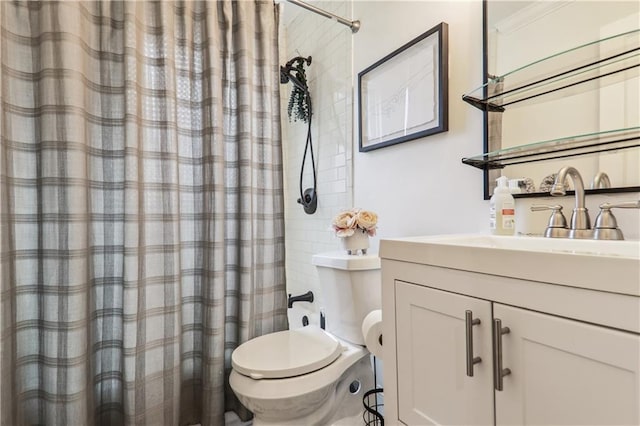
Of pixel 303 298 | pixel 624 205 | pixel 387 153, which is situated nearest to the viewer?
pixel 624 205

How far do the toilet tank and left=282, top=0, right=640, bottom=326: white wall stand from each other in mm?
274

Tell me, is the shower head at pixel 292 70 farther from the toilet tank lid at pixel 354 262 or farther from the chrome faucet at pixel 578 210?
the chrome faucet at pixel 578 210

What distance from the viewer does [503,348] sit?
703mm

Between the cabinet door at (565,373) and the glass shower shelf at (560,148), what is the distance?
0.58 metres

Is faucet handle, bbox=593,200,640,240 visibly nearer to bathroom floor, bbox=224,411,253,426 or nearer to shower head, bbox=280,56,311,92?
bathroom floor, bbox=224,411,253,426

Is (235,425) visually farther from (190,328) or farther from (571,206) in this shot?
(571,206)

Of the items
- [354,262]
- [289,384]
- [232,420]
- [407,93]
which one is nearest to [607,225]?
[354,262]

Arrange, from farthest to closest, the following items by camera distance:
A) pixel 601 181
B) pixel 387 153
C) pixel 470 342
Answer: pixel 387 153
pixel 601 181
pixel 470 342

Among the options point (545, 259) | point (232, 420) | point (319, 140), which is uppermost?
point (319, 140)

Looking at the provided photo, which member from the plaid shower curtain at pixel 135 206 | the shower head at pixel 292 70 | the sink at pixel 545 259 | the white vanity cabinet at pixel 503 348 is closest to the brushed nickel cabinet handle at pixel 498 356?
the white vanity cabinet at pixel 503 348

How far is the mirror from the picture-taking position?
0.93 m

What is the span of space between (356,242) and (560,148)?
0.79m

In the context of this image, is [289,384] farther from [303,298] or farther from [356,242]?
[303,298]

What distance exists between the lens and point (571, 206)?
1015 mm
